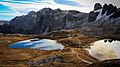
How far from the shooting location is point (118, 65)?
58.0m

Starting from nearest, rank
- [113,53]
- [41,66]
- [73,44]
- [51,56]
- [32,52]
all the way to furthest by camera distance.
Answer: [41,66]
[51,56]
[113,53]
[32,52]
[73,44]

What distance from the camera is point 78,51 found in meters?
122

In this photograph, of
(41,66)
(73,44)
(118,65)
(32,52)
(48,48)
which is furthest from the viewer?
(73,44)

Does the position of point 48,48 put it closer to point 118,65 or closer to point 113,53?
point 113,53

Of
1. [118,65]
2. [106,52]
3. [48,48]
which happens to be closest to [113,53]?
[106,52]

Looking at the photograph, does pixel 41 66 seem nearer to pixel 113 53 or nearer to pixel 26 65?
pixel 26 65

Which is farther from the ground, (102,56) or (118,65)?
(118,65)

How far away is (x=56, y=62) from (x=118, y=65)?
43269mm

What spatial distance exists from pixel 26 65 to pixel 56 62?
42.0 ft

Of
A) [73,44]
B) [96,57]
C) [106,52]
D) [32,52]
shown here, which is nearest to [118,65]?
[96,57]

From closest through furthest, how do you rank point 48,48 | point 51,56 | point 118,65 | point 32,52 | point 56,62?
point 118,65
point 56,62
point 51,56
point 32,52
point 48,48

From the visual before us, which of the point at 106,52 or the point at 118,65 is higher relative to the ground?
the point at 118,65

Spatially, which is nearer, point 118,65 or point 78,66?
point 118,65

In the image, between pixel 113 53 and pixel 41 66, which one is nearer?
A: pixel 41 66
